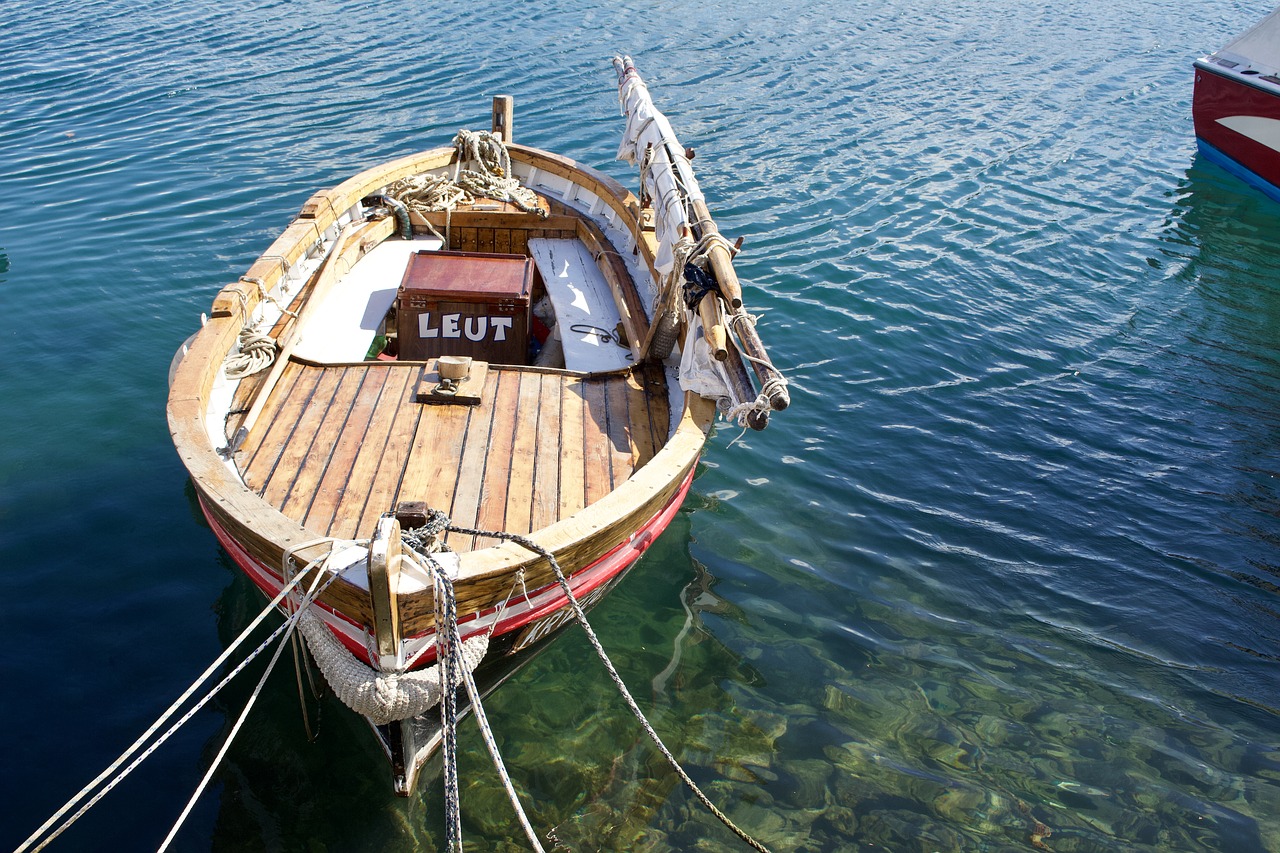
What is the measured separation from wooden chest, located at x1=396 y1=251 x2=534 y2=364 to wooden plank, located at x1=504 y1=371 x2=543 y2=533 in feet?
3.09

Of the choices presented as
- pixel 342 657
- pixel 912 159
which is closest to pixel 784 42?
pixel 912 159

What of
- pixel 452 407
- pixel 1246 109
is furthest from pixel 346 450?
pixel 1246 109

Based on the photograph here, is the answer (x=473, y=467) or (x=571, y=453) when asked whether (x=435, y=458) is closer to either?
(x=473, y=467)

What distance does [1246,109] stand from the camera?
17375 millimetres

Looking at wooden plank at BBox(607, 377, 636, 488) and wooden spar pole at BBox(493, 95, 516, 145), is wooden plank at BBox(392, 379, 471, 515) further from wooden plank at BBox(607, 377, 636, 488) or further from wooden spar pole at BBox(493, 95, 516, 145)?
wooden spar pole at BBox(493, 95, 516, 145)

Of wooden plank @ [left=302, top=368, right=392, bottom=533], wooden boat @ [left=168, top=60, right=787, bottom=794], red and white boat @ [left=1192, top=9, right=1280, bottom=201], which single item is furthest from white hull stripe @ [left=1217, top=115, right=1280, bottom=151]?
wooden plank @ [left=302, top=368, right=392, bottom=533]

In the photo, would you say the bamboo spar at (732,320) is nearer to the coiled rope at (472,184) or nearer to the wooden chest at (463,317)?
the wooden chest at (463,317)

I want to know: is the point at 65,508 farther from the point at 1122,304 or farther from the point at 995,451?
the point at 1122,304

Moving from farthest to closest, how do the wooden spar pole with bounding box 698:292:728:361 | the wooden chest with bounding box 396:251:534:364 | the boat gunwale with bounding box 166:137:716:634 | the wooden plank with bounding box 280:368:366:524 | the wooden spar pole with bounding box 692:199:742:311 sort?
1. the wooden chest with bounding box 396:251:534:364
2. the wooden spar pole with bounding box 692:199:742:311
3. the wooden spar pole with bounding box 698:292:728:361
4. the wooden plank with bounding box 280:368:366:524
5. the boat gunwale with bounding box 166:137:716:634

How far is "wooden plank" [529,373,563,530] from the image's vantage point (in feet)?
18.1

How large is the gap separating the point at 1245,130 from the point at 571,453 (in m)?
18.0

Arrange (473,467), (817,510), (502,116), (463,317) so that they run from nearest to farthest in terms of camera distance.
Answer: (473,467), (463,317), (817,510), (502,116)

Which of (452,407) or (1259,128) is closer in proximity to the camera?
(452,407)

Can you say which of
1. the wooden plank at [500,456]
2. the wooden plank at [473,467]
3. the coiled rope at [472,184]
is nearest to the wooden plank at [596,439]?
the wooden plank at [500,456]
